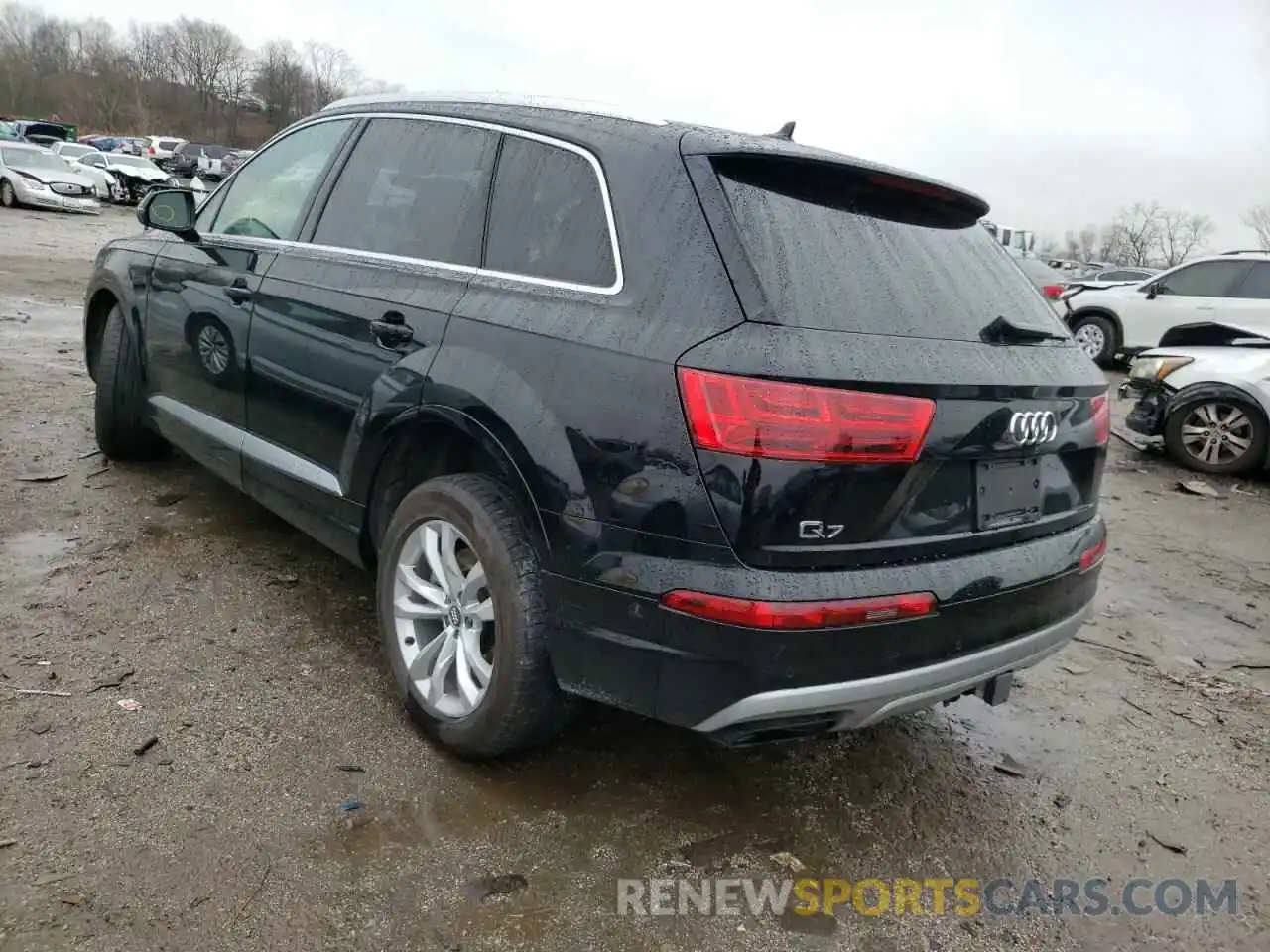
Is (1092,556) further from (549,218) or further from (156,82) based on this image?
(156,82)

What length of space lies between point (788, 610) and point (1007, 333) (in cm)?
105

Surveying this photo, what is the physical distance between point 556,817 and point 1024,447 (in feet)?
5.14

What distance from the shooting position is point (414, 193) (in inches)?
122

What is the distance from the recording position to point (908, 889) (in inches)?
94.7

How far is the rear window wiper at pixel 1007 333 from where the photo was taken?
2.47 meters

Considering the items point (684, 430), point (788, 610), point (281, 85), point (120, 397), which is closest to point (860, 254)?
point (684, 430)

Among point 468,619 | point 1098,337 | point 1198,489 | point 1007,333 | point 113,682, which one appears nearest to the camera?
point 1007,333

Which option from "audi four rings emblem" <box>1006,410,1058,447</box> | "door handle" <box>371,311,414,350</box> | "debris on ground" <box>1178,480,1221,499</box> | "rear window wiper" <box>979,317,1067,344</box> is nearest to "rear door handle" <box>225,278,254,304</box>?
"door handle" <box>371,311,414,350</box>

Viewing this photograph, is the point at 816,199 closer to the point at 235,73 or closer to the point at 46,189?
the point at 46,189

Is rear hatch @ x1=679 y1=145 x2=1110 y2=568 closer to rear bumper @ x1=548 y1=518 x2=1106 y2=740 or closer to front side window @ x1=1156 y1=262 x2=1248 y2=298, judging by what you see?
rear bumper @ x1=548 y1=518 x2=1106 y2=740

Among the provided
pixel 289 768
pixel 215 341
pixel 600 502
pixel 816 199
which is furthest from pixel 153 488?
pixel 816 199

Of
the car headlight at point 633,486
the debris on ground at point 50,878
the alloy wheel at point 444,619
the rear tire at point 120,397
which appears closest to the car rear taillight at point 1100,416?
the car headlight at point 633,486

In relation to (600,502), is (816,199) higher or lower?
higher

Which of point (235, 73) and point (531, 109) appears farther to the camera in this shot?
point (235, 73)
